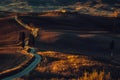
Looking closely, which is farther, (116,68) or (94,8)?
(94,8)

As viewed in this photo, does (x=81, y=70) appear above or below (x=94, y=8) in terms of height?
above

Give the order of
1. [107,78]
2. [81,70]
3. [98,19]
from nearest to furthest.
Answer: [107,78], [81,70], [98,19]

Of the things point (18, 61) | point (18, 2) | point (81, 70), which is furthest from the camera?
point (18, 2)

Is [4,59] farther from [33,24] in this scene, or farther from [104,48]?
[33,24]

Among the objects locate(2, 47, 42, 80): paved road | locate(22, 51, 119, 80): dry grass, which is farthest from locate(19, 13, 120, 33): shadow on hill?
locate(22, 51, 119, 80): dry grass

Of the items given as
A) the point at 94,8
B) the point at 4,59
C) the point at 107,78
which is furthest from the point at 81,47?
the point at 94,8

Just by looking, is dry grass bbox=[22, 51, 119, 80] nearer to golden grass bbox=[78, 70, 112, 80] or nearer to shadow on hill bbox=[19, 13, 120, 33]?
golden grass bbox=[78, 70, 112, 80]

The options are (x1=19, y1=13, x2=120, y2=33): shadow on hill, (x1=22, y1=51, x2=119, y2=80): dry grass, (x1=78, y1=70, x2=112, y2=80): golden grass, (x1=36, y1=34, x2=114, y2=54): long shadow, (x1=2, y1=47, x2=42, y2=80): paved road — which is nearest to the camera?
(x1=78, y1=70, x2=112, y2=80): golden grass

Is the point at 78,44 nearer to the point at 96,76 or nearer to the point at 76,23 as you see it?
the point at 76,23

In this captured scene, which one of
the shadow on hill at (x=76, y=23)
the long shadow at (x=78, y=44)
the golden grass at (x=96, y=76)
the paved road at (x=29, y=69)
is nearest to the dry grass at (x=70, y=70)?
the golden grass at (x=96, y=76)

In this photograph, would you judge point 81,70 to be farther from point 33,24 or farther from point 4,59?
point 33,24

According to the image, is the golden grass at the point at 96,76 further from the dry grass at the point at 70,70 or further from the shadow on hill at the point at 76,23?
the shadow on hill at the point at 76,23
